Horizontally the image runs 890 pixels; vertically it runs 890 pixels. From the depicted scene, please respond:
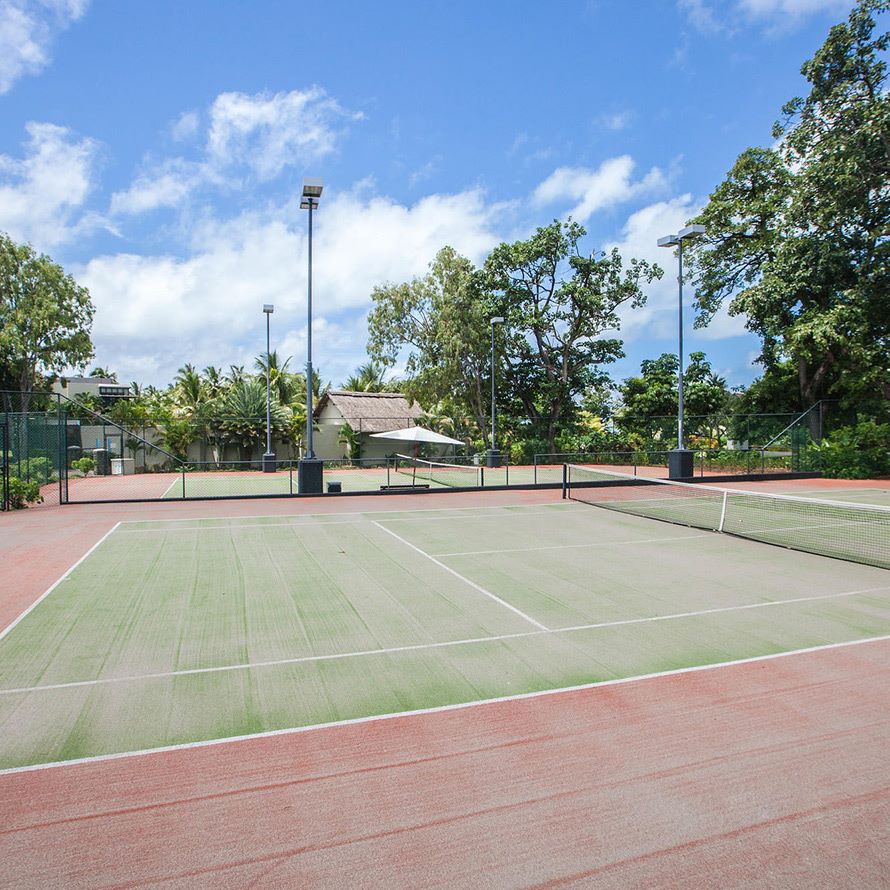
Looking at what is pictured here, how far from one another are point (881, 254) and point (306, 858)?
108 feet

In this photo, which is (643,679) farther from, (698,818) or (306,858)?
(306,858)

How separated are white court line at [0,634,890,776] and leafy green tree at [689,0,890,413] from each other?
2411cm

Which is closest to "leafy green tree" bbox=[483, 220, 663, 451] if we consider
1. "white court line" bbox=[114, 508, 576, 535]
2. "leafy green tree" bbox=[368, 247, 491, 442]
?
"leafy green tree" bbox=[368, 247, 491, 442]

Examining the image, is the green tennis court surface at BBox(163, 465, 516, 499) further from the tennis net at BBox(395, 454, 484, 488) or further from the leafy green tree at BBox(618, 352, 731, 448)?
the leafy green tree at BBox(618, 352, 731, 448)

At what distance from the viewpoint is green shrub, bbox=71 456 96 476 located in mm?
29781

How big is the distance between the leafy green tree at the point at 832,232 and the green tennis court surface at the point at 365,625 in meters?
19.9

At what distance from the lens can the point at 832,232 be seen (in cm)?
2916

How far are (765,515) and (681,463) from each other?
867 centimetres

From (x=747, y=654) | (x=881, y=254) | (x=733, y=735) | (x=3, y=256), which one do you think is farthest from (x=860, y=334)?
(x=3, y=256)

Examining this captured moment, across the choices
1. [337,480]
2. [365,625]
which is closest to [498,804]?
[365,625]

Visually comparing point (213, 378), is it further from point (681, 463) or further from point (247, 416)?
point (681, 463)

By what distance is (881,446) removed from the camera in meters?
26.8

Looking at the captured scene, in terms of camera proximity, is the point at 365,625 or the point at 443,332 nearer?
the point at 365,625

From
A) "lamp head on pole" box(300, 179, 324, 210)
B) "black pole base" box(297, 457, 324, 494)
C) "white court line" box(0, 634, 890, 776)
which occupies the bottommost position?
"white court line" box(0, 634, 890, 776)
